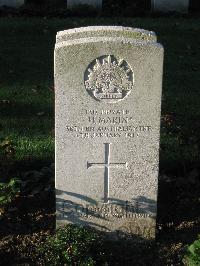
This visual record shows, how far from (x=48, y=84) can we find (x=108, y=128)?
380 cm

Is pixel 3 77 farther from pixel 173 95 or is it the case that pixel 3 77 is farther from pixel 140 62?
pixel 140 62

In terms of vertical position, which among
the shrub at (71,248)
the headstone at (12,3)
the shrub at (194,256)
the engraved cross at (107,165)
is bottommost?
the shrub at (71,248)

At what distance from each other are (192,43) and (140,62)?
6620mm

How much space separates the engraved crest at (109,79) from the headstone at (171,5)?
9871mm

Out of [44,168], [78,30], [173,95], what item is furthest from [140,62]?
[173,95]

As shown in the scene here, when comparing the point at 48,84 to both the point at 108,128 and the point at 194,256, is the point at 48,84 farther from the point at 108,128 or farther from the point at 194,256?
the point at 194,256

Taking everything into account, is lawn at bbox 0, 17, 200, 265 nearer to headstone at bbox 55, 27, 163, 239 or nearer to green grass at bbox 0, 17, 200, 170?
green grass at bbox 0, 17, 200, 170

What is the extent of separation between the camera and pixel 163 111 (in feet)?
24.9

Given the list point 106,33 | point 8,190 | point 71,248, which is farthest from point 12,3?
point 71,248

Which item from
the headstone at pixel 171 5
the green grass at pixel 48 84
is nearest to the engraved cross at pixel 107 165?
the green grass at pixel 48 84

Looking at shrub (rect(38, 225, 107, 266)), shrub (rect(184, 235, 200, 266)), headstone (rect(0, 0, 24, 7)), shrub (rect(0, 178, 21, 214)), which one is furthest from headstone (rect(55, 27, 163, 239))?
headstone (rect(0, 0, 24, 7))

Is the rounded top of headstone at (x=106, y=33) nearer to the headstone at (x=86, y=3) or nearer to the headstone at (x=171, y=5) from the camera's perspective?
the headstone at (x=86, y=3)

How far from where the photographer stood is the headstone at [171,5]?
1423 cm

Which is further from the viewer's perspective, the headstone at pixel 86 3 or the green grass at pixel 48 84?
the headstone at pixel 86 3
